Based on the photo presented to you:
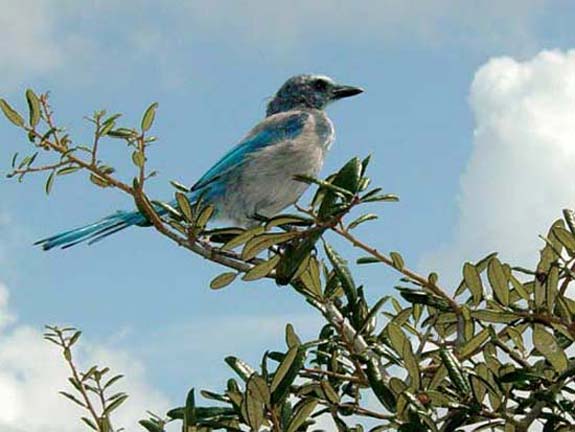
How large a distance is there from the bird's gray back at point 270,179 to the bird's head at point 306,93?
49.5 inches

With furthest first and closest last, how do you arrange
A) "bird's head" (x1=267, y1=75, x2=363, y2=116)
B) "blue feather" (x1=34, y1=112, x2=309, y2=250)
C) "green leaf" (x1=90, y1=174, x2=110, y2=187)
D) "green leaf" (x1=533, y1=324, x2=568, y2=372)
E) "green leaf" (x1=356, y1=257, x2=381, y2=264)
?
"bird's head" (x1=267, y1=75, x2=363, y2=116) < "blue feather" (x1=34, y1=112, x2=309, y2=250) < "green leaf" (x1=90, y1=174, x2=110, y2=187) < "green leaf" (x1=356, y1=257, x2=381, y2=264) < "green leaf" (x1=533, y1=324, x2=568, y2=372)

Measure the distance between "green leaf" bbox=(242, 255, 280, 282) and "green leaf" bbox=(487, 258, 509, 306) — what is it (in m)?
0.54

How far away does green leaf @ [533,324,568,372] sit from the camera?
2.17 meters

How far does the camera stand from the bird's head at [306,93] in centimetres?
695

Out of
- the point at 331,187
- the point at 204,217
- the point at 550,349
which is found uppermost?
the point at 204,217

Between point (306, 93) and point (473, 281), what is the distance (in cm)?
465

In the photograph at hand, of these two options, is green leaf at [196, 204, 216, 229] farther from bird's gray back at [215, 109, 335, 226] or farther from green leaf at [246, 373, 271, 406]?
bird's gray back at [215, 109, 335, 226]

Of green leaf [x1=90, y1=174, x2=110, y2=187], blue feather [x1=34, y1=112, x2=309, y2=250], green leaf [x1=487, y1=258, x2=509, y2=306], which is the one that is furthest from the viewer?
blue feather [x1=34, y1=112, x2=309, y2=250]

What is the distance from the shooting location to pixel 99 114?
9.02 ft

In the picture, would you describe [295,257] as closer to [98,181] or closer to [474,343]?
[474,343]

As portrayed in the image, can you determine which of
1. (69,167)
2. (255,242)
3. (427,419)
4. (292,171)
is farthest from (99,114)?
(292,171)

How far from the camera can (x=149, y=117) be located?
9.08 feet

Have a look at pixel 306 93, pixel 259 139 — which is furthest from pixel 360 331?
pixel 306 93

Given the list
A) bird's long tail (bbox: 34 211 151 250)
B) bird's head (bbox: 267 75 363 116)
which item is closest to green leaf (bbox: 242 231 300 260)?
bird's long tail (bbox: 34 211 151 250)
